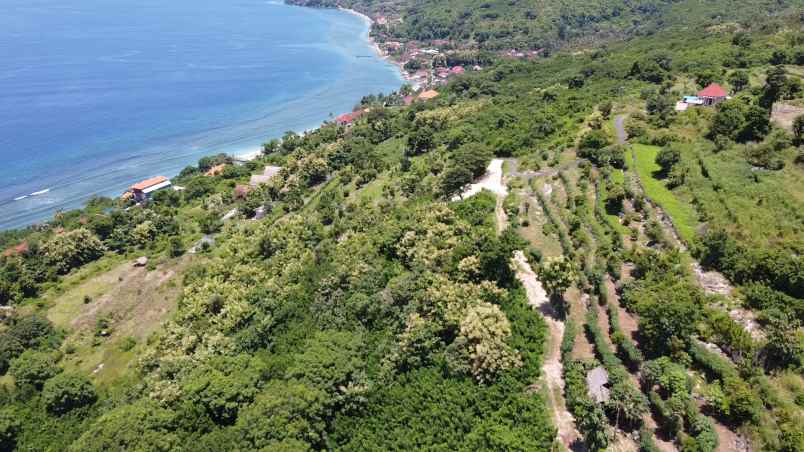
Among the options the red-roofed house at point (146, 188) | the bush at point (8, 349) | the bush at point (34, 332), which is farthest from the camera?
the red-roofed house at point (146, 188)

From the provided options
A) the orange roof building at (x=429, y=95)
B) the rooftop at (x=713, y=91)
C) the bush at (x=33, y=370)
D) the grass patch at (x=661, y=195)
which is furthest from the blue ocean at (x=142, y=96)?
the grass patch at (x=661, y=195)

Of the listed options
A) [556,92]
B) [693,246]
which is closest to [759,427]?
[693,246]

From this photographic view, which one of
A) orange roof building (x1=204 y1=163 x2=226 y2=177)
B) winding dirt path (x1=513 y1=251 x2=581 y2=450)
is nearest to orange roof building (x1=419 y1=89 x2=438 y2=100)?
orange roof building (x1=204 y1=163 x2=226 y2=177)

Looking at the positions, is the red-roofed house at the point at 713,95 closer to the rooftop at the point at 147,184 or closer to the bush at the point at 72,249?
the bush at the point at 72,249

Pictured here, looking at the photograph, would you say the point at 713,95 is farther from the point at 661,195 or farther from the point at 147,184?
the point at 147,184

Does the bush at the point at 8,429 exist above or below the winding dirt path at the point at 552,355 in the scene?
below
